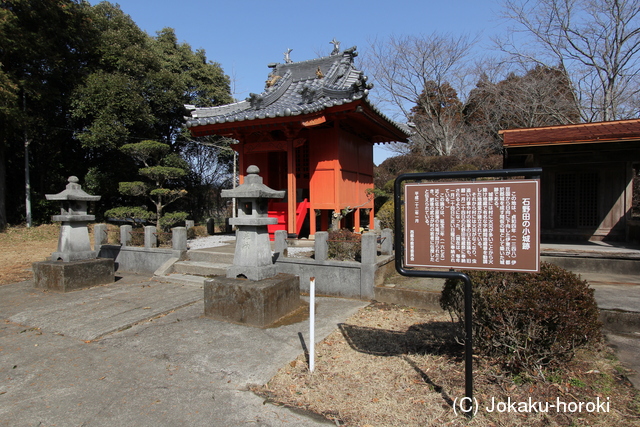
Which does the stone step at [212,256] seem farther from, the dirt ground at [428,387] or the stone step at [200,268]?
the dirt ground at [428,387]

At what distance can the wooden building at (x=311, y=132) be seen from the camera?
10.0 m

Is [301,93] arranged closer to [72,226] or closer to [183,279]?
[183,279]

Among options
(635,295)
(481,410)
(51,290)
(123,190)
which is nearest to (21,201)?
(123,190)

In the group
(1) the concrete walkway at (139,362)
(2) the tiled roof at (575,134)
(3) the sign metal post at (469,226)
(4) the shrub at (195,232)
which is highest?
(2) the tiled roof at (575,134)

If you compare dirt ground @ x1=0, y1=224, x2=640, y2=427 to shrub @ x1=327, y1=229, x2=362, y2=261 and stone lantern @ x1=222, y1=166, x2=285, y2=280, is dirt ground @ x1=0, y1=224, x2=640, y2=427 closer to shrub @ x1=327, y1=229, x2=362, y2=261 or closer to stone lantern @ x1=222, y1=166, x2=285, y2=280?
stone lantern @ x1=222, y1=166, x2=285, y2=280

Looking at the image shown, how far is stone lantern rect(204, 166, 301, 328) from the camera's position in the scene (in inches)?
214

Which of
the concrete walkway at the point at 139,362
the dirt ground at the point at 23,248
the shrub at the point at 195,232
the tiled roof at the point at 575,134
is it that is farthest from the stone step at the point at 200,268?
the tiled roof at the point at 575,134

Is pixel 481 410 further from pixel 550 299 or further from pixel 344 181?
pixel 344 181

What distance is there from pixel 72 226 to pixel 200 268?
2922mm

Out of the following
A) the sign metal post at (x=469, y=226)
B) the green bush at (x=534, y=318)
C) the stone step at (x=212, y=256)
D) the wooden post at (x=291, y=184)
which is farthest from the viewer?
the wooden post at (x=291, y=184)

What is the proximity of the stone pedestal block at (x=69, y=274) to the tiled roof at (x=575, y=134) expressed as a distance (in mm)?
10397

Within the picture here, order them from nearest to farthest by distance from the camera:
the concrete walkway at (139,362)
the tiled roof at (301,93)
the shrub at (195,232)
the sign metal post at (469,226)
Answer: the sign metal post at (469,226)
the concrete walkway at (139,362)
the tiled roof at (301,93)
the shrub at (195,232)

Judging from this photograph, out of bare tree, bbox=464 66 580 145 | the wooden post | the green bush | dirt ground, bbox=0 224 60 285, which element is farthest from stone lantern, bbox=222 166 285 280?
bare tree, bbox=464 66 580 145

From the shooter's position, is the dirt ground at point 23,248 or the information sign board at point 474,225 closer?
the information sign board at point 474,225
